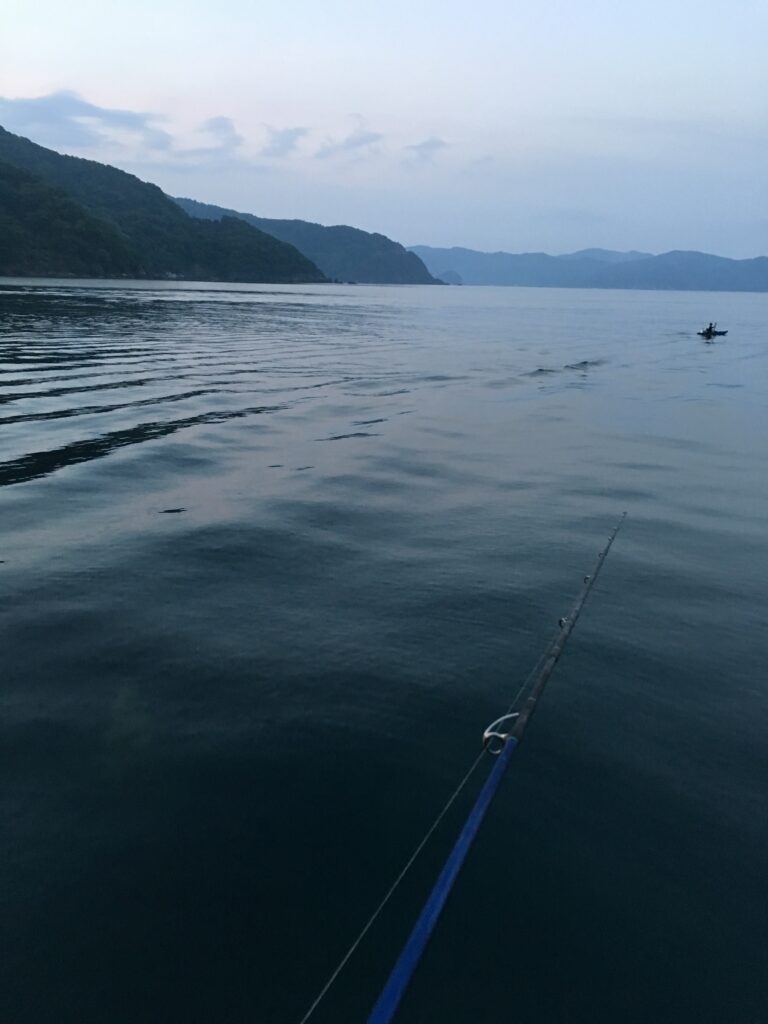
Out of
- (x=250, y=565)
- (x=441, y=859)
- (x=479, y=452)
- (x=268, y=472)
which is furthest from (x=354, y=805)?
(x=479, y=452)

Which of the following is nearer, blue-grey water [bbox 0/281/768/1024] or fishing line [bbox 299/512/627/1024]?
fishing line [bbox 299/512/627/1024]

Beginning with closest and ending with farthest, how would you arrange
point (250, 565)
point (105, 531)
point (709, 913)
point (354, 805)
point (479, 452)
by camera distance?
point (709, 913) < point (354, 805) < point (250, 565) < point (105, 531) < point (479, 452)

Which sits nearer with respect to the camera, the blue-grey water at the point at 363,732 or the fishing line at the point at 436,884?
the fishing line at the point at 436,884

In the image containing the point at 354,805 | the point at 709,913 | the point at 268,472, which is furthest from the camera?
the point at 268,472

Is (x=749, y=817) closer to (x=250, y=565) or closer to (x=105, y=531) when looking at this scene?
(x=250, y=565)

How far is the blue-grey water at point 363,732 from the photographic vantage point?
664cm

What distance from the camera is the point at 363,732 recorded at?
10000 millimetres

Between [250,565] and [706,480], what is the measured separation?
1699cm

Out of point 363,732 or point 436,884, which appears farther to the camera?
point 363,732

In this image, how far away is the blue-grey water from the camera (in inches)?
261

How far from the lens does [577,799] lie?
8.93 metres

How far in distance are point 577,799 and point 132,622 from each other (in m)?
8.53

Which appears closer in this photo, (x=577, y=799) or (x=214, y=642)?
(x=577, y=799)

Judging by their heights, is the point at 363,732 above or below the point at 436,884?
below
